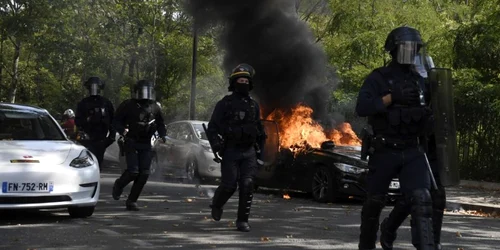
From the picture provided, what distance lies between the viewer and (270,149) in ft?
45.1

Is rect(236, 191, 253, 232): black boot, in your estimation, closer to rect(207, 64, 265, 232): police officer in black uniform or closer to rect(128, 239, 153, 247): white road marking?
rect(207, 64, 265, 232): police officer in black uniform

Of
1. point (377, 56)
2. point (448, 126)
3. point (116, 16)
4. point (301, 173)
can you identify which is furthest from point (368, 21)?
point (448, 126)

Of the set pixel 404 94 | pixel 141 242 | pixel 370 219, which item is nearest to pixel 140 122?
pixel 141 242

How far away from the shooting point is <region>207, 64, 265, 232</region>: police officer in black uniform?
8.69 metres

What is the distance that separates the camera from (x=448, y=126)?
629cm

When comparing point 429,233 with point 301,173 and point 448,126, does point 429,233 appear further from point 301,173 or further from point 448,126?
point 301,173

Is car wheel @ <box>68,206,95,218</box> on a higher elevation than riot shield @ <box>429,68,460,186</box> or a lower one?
lower

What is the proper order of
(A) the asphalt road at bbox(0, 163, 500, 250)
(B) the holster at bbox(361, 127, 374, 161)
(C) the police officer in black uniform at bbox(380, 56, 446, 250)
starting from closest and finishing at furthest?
(B) the holster at bbox(361, 127, 374, 161), (C) the police officer in black uniform at bbox(380, 56, 446, 250), (A) the asphalt road at bbox(0, 163, 500, 250)

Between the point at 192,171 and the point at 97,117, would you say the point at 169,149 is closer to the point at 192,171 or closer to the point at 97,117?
the point at 192,171

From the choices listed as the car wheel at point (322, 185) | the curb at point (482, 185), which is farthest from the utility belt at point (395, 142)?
the curb at point (482, 185)

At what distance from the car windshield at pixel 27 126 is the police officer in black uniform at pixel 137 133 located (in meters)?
0.98

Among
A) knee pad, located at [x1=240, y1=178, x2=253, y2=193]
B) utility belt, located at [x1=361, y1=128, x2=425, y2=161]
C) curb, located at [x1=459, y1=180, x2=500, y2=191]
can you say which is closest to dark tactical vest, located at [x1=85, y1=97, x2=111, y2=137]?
knee pad, located at [x1=240, y1=178, x2=253, y2=193]

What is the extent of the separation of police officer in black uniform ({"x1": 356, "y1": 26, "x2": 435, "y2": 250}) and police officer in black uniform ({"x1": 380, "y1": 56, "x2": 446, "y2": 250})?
214 millimetres

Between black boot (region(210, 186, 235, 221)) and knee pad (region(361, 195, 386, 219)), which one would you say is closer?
knee pad (region(361, 195, 386, 219))
